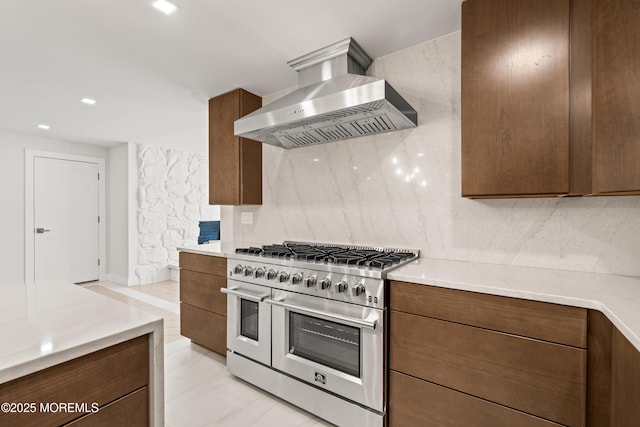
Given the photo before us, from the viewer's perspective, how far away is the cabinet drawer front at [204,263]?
7.60 feet

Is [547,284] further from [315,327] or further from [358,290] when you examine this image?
[315,327]

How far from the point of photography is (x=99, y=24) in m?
1.78

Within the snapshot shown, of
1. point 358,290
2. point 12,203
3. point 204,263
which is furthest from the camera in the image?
point 12,203

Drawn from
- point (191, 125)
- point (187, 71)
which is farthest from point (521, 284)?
point (191, 125)

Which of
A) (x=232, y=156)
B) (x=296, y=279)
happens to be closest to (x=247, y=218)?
(x=232, y=156)

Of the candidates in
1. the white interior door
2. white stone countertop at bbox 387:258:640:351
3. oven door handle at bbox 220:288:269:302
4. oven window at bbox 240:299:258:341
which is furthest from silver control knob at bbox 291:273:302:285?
the white interior door

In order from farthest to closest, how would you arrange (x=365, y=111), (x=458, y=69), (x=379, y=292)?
(x=458, y=69) → (x=365, y=111) → (x=379, y=292)

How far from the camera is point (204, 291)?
8.09 feet

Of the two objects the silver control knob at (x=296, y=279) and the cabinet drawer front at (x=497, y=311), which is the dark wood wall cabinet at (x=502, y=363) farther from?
the silver control knob at (x=296, y=279)

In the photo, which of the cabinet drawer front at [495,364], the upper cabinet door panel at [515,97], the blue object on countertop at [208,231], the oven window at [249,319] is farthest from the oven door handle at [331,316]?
the blue object on countertop at [208,231]

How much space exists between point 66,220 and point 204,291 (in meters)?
3.74

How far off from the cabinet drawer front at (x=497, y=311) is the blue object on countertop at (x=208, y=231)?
4.99 meters

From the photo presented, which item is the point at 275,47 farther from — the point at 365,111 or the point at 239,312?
the point at 239,312

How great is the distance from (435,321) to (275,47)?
76.8 inches
